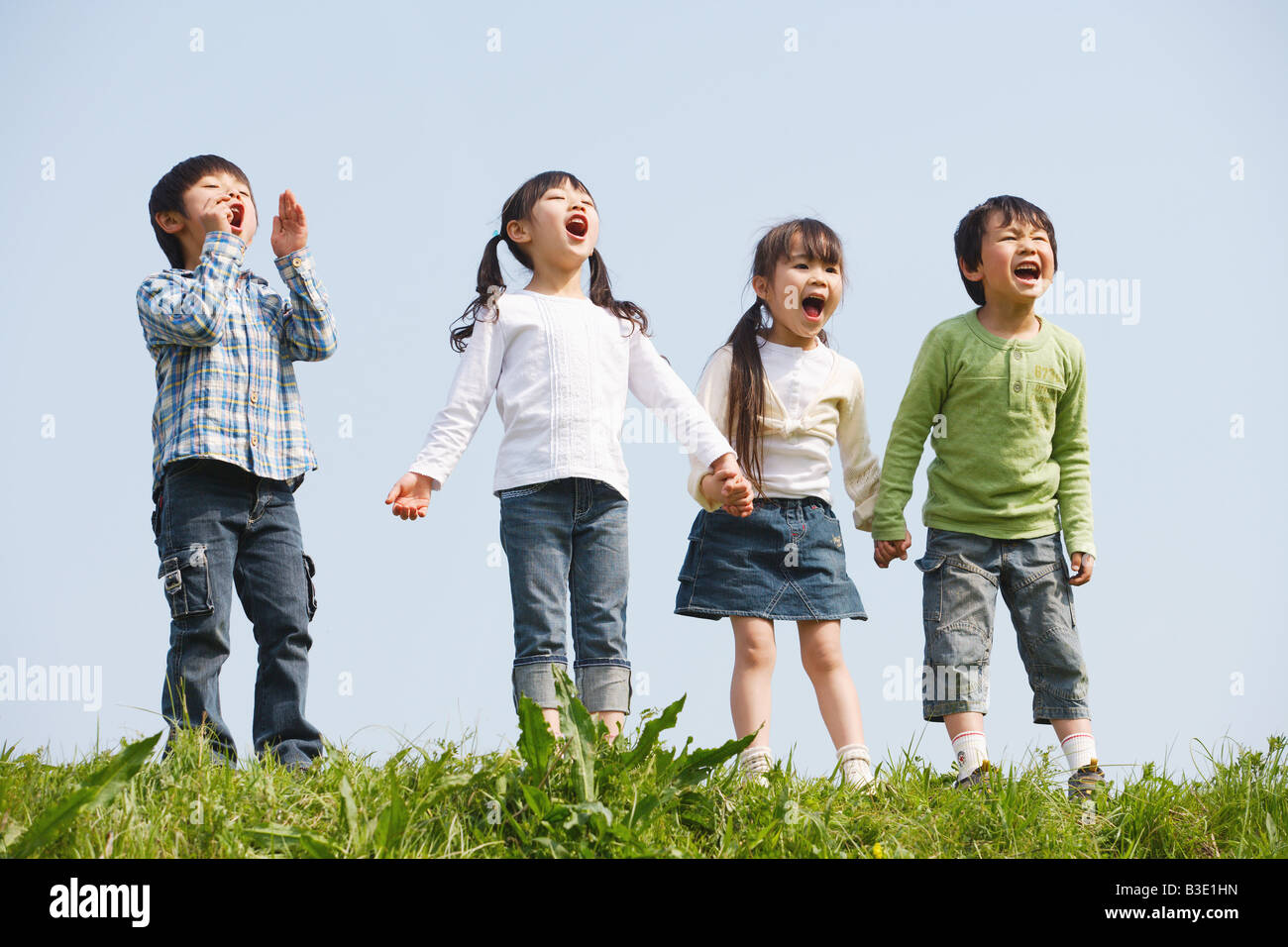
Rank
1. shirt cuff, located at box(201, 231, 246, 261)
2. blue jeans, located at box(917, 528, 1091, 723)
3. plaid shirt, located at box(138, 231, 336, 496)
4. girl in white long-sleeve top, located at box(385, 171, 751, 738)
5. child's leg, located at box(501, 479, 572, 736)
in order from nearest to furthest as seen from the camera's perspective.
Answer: child's leg, located at box(501, 479, 572, 736), girl in white long-sleeve top, located at box(385, 171, 751, 738), plaid shirt, located at box(138, 231, 336, 496), shirt cuff, located at box(201, 231, 246, 261), blue jeans, located at box(917, 528, 1091, 723)

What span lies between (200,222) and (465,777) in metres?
2.45

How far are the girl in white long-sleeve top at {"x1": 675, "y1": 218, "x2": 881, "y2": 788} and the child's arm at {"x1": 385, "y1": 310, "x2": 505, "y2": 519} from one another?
87cm

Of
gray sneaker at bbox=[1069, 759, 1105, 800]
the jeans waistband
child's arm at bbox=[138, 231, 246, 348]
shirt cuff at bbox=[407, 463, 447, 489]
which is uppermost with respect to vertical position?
child's arm at bbox=[138, 231, 246, 348]

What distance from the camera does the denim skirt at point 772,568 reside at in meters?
4.57

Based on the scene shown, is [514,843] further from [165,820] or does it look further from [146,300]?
[146,300]

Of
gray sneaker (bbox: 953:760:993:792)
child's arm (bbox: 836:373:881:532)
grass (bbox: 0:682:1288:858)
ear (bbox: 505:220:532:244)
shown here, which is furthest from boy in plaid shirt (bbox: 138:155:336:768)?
gray sneaker (bbox: 953:760:993:792)

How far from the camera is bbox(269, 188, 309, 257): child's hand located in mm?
4492

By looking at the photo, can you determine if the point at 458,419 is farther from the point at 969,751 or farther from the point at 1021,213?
the point at 1021,213

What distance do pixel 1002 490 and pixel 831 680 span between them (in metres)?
1.02

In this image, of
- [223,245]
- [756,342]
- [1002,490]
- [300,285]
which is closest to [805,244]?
[756,342]

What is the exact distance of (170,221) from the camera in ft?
15.0

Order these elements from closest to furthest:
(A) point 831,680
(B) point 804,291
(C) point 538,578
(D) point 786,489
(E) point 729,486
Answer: (C) point 538,578
(E) point 729,486
(A) point 831,680
(D) point 786,489
(B) point 804,291

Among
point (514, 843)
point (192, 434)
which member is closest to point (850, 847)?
point (514, 843)

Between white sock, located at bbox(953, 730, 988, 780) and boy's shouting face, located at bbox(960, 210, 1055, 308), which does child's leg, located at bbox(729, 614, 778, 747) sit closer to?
white sock, located at bbox(953, 730, 988, 780)
